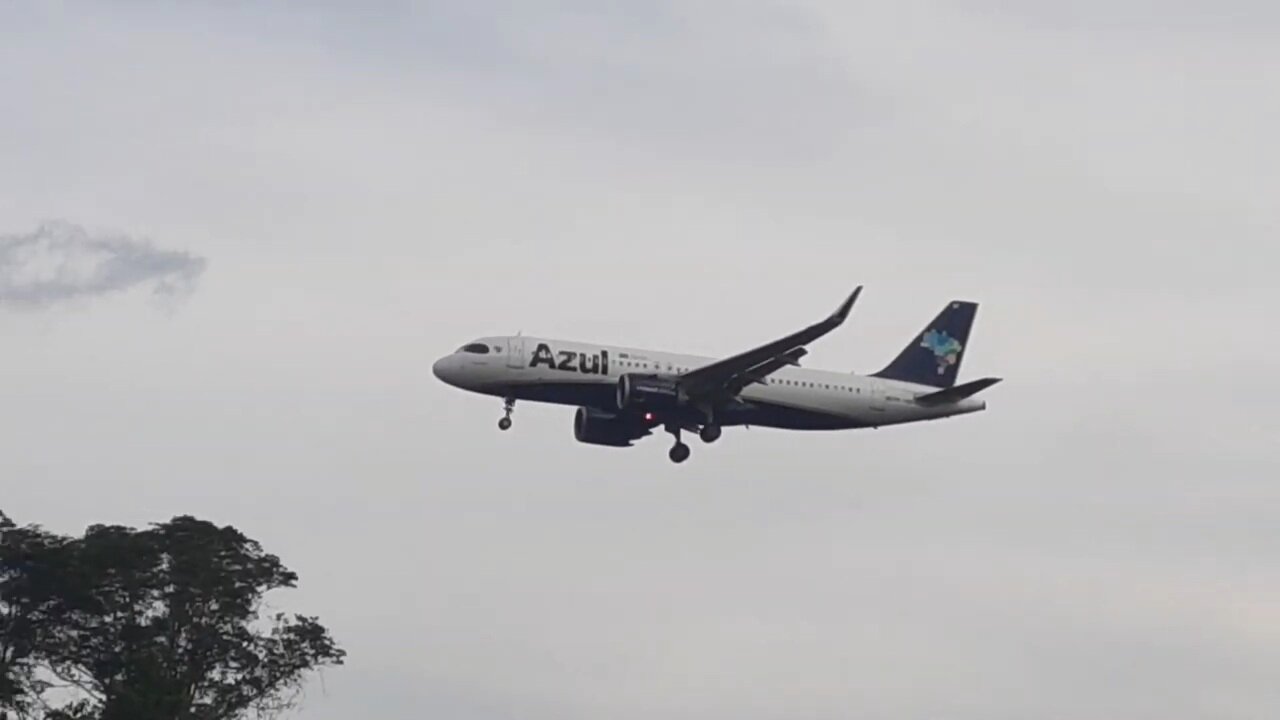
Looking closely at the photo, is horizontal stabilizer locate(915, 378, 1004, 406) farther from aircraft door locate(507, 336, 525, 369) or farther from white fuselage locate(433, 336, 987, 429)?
aircraft door locate(507, 336, 525, 369)

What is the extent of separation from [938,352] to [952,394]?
22.6 feet

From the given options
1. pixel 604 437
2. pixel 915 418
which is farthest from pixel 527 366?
pixel 915 418

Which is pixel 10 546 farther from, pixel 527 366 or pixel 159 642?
pixel 527 366

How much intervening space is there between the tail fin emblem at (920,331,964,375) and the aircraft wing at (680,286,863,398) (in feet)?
40.1

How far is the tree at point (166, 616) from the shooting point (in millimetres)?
87875

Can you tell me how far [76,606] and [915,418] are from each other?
1261 inches

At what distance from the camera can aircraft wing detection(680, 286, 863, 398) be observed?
92312mm

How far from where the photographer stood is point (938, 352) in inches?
4235

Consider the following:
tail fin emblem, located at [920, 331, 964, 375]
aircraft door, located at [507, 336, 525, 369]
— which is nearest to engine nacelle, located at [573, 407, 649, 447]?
aircraft door, located at [507, 336, 525, 369]

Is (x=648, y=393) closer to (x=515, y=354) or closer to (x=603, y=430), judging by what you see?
(x=515, y=354)

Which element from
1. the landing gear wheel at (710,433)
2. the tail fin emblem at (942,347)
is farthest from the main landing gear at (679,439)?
the tail fin emblem at (942,347)

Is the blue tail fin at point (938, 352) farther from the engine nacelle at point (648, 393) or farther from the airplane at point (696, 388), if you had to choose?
the engine nacelle at point (648, 393)

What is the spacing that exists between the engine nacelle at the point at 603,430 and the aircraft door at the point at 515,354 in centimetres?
774

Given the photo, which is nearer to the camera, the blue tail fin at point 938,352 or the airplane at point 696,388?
the airplane at point 696,388
